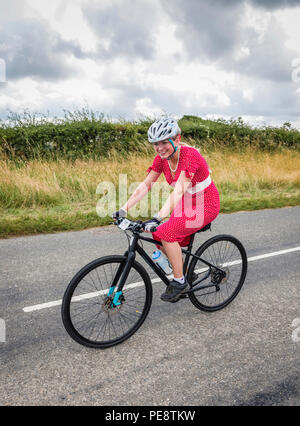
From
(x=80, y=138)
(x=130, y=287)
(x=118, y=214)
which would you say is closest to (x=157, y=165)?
(x=118, y=214)

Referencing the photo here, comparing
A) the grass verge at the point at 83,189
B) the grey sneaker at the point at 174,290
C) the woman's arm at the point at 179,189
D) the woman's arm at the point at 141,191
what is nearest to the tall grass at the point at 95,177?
the grass verge at the point at 83,189

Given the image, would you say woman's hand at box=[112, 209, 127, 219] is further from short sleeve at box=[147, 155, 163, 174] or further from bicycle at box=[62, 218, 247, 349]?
short sleeve at box=[147, 155, 163, 174]

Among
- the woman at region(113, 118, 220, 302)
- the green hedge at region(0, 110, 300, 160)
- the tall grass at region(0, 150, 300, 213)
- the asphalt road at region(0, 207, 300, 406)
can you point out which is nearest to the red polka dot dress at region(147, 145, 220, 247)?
the woman at region(113, 118, 220, 302)

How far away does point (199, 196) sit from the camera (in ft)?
11.9

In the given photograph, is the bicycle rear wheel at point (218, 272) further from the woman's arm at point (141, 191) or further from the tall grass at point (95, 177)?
the tall grass at point (95, 177)

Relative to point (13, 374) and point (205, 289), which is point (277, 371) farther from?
point (13, 374)

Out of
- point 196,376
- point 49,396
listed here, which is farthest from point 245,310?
point 49,396

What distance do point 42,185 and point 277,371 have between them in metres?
7.70

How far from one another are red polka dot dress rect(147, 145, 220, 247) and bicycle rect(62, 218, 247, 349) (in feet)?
0.59

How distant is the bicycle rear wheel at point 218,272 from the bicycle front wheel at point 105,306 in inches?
23.6

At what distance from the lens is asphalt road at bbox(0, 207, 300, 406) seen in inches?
105

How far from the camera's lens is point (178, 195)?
3.33 meters

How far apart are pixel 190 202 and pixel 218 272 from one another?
0.95 meters

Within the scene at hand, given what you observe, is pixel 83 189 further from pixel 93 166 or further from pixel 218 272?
pixel 218 272
